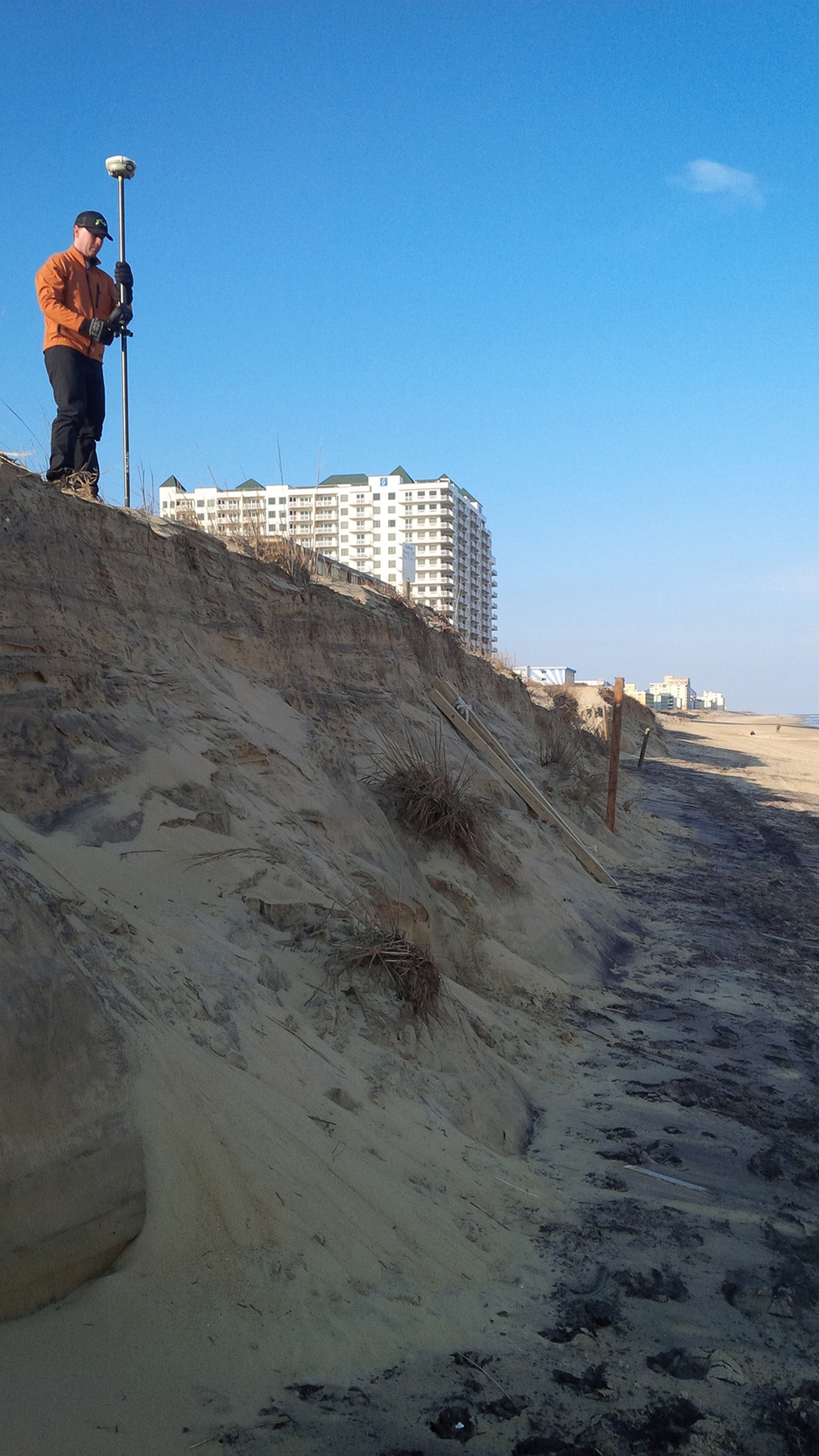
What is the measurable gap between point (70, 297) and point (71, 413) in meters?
0.87

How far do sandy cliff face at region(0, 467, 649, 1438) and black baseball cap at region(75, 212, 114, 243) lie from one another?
2.16 meters

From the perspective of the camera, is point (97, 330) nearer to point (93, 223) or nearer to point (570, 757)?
point (93, 223)

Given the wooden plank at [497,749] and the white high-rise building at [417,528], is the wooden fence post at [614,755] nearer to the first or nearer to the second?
the wooden plank at [497,749]

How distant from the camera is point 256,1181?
2.80m

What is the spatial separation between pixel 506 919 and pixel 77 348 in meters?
4.90

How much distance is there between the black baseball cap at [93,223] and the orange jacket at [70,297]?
179 millimetres

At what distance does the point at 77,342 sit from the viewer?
6426mm

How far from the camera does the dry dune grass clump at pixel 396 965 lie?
414cm

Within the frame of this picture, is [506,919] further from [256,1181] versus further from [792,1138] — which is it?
[256,1181]

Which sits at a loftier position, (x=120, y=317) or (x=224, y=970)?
(x=120, y=317)

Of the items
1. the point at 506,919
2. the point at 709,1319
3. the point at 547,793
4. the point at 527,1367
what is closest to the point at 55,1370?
the point at 527,1367

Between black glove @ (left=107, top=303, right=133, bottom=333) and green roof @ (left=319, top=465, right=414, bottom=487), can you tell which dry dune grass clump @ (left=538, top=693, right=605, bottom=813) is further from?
green roof @ (left=319, top=465, right=414, bottom=487)

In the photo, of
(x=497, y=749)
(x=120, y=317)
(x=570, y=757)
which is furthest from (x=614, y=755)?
(x=120, y=317)

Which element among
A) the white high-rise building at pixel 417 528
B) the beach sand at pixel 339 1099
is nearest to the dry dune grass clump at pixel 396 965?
the beach sand at pixel 339 1099
